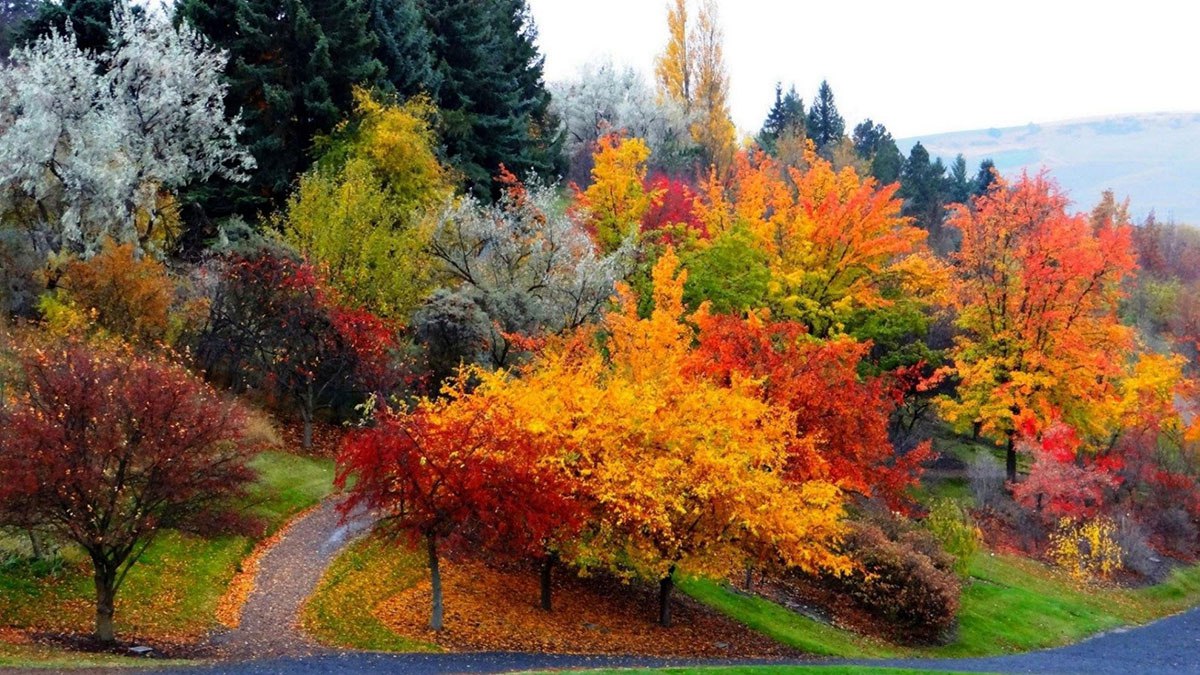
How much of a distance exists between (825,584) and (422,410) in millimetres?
15897

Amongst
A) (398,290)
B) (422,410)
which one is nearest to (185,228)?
(398,290)

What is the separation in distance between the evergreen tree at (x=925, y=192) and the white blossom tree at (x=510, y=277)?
5032cm

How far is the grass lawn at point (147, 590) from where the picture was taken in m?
19.4

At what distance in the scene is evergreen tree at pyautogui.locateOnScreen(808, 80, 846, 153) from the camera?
97000mm

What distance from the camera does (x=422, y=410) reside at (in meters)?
23.0

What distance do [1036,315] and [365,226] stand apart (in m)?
28.8

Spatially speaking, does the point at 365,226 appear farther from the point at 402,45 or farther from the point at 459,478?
the point at 459,478

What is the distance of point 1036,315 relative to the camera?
41.3 meters

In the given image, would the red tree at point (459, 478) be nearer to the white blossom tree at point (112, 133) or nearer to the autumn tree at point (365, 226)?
the autumn tree at point (365, 226)

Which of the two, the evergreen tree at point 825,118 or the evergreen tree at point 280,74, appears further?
the evergreen tree at point 825,118

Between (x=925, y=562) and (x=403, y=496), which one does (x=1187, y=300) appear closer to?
(x=925, y=562)

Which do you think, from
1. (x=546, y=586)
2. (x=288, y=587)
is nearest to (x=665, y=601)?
(x=546, y=586)

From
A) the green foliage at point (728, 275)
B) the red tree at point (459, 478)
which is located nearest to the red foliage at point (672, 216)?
the green foliage at point (728, 275)

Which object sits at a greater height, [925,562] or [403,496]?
[403,496]
